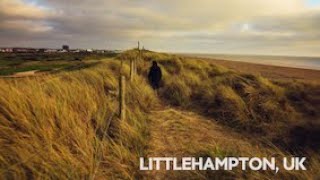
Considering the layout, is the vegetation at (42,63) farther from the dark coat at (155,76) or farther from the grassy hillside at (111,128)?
the grassy hillside at (111,128)

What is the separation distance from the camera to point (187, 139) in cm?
599

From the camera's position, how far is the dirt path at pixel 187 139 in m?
4.53

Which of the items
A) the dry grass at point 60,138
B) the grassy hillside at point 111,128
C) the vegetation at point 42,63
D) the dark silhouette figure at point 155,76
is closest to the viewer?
the dry grass at point 60,138

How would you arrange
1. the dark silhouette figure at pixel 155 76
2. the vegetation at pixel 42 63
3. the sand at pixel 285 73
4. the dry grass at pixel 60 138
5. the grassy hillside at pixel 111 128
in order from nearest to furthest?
the dry grass at pixel 60 138
the grassy hillside at pixel 111 128
the dark silhouette figure at pixel 155 76
the sand at pixel 285 73
the vegetation at pixel 42 63

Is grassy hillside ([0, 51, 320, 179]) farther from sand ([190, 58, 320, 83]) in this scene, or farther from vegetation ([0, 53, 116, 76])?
vegetation ([0, 53, 116, 76])

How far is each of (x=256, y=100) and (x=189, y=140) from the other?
3.20 meters

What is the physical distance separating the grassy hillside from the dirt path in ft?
0.10

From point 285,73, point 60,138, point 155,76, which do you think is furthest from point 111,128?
point 285,73

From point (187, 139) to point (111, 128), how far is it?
139 centimetres

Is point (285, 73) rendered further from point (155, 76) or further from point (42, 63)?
point (42, 63)

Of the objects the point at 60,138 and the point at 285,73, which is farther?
the point at 285,73

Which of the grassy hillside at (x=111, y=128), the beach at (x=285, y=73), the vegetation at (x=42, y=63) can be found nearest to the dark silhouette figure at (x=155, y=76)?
the grassy hillside at (x=111, y=128)

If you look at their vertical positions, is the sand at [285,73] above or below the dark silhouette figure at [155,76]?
below

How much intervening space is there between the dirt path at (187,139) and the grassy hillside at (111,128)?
30 mm
